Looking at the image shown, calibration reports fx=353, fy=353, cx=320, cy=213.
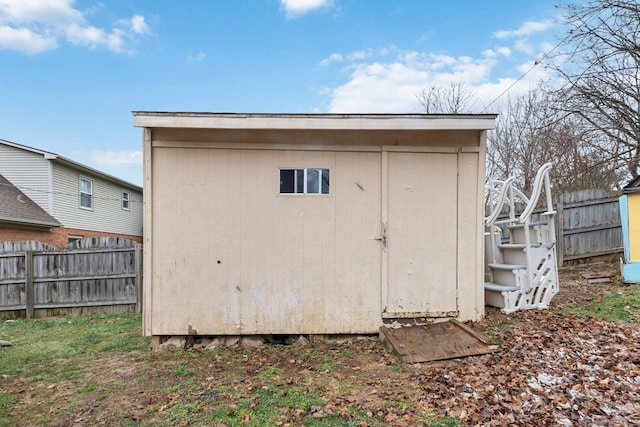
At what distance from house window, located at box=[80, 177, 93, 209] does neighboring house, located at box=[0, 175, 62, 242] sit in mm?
1516

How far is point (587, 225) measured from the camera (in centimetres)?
775

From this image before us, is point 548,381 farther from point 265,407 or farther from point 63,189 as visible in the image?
point 63,189

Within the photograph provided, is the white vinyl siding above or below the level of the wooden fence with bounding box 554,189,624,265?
above

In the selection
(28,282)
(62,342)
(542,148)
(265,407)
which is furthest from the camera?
(542,148)

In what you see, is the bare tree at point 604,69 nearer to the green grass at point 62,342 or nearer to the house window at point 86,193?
the green grass at point 62,342

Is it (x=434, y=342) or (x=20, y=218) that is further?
(x=20, y=218)

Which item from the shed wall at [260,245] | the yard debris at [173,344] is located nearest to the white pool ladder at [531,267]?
the shed wall at [260,245]

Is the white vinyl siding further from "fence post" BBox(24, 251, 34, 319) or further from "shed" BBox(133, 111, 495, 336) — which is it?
"shed" BBox(133, 111, 495, 336)

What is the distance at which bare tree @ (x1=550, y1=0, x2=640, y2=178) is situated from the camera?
23.6 ft

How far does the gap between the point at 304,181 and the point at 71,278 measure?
565 cm

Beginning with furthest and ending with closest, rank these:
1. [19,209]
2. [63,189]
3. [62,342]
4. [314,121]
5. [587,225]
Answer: [63,189] < [19,209] < [587,225] < [62,342] < [314,121]

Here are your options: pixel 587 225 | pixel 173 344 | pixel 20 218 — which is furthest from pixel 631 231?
pixel 20 218

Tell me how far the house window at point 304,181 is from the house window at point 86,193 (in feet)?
39.2

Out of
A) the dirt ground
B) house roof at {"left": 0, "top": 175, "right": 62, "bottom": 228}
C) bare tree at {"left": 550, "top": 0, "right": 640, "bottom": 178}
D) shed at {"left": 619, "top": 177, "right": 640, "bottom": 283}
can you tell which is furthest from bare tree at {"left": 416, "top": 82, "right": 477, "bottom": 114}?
house roof at {"left": 0, "top": 175, "right": 62, "bottom": 228}
